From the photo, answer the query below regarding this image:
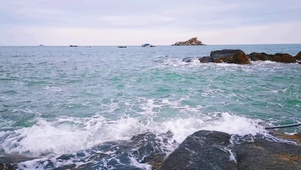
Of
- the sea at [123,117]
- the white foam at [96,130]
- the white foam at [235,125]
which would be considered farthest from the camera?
the white foam at [235,125]

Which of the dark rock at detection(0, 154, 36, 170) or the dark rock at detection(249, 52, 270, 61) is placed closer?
the dark rock at detection(0, 154, 36, 170)

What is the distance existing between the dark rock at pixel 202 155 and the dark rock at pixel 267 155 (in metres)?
0.30

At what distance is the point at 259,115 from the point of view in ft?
32.7

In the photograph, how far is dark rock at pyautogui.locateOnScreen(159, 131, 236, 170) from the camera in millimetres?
4762

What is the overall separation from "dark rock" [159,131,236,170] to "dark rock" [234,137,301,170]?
30cm

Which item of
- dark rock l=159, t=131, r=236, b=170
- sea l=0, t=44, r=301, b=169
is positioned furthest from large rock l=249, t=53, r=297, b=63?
dark rock l=159, t=131, r=236, b=170

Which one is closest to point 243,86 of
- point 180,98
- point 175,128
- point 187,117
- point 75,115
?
point 180,98

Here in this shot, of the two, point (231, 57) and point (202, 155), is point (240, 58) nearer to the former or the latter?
point (231, 57)

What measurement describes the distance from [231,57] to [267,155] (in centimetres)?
2911

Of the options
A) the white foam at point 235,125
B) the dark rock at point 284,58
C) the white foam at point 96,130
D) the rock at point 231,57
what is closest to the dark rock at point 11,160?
the white foam at point 96,130

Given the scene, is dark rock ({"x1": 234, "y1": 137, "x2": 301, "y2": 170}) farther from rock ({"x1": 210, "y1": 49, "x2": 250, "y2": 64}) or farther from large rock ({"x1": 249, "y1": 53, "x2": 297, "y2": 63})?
large rock ({"x1": 249, "y1": 53, "x2": 297, "y2": 63})

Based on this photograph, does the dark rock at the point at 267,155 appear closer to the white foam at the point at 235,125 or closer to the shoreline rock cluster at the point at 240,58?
the white foam at the point at 235,125

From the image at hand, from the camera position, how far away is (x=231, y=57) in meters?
32.3

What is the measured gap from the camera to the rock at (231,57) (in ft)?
103
